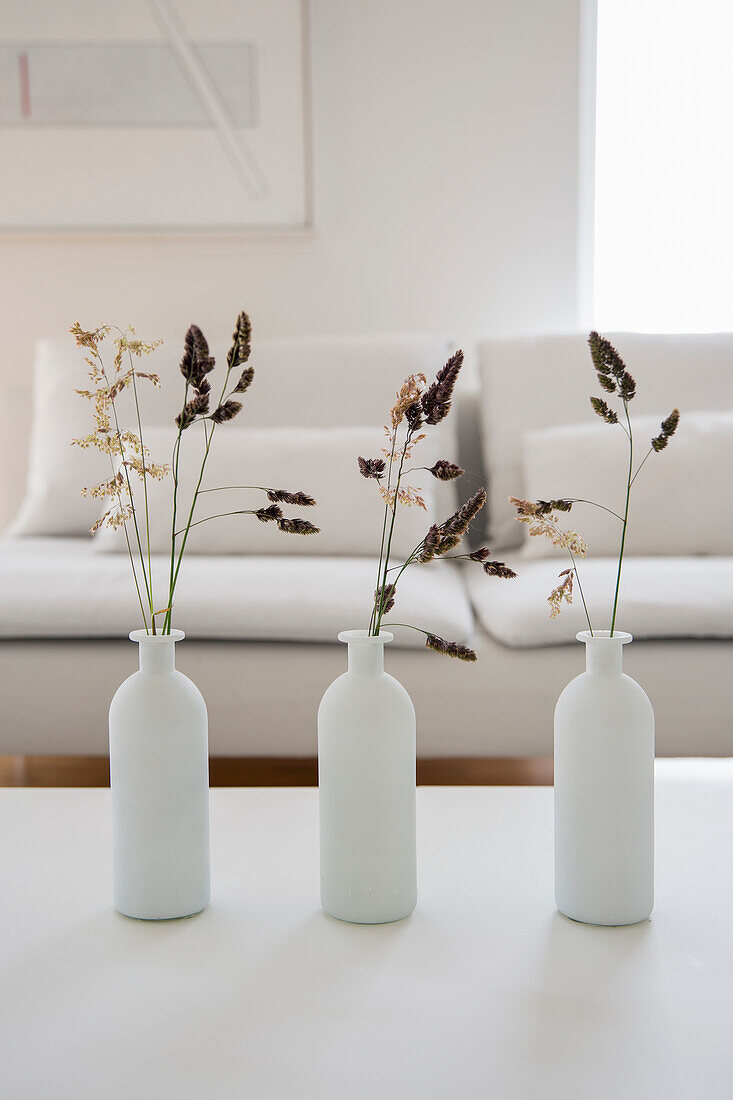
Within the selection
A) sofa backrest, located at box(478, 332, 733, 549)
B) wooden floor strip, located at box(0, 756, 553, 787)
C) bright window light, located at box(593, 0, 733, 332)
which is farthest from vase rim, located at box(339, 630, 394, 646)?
bright window light, located at box(593, 0, 733, 332)

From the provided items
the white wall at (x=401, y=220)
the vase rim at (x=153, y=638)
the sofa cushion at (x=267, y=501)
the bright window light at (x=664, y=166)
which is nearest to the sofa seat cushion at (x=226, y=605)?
the sofa cushion at (x=267, y=501)

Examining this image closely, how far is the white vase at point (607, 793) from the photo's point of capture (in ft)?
2.39

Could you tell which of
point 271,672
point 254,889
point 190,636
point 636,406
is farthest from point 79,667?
point 636,406

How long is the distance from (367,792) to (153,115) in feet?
8.91

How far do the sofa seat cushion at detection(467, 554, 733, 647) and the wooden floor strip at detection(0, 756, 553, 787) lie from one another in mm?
419

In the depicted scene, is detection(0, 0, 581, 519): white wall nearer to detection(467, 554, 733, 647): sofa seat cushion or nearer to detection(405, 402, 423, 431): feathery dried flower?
detection(467, 554, 733, 647): sofa seat cushion

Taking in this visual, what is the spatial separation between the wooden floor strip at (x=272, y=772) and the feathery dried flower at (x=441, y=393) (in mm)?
1363

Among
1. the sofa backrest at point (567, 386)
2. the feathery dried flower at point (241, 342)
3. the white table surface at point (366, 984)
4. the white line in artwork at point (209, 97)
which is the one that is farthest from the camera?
the white line in artwork at point (209, 97)

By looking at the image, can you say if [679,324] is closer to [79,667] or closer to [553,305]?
[553,305]

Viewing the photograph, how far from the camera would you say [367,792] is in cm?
74

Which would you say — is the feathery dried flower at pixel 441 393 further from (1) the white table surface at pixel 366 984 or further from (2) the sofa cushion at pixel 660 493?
(2) the sofa cushion at pixel 660 493

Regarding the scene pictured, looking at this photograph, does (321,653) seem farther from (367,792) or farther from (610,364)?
(610,364)

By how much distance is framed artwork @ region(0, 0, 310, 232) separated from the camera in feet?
9.45

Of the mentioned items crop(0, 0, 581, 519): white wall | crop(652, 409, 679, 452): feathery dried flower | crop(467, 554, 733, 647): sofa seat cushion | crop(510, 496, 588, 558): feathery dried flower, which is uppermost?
crop(0, 0, 581, 519): white wall
